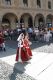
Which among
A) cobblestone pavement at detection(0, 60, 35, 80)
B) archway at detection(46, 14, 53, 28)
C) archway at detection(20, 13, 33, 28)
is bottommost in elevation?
archway at detection(46, 14, 53, 28)

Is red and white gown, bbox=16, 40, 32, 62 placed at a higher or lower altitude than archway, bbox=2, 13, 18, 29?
higher

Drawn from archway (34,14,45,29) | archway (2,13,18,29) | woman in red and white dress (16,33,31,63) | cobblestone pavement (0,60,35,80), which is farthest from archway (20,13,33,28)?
cobblestone pavement (0,60,35,80)

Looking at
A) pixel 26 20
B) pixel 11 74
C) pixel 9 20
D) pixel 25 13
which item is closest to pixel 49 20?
pixel 26 20

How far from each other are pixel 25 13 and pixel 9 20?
2.91 m

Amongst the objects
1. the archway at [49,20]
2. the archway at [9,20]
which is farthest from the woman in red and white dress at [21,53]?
the archway at [49,20]

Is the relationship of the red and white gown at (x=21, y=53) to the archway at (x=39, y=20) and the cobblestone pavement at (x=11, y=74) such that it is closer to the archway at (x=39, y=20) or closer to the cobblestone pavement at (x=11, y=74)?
the cobblestone pavement at (x=11, y=74)

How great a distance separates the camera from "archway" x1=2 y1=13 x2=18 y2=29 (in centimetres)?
3059

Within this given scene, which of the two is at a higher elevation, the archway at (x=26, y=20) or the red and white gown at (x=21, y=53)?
the red and white gown at (x=21, y=53)

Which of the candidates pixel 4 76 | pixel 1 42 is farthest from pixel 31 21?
pixel 4 76

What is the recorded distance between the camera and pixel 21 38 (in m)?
9.92

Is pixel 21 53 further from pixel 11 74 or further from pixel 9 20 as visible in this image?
pixel 9 20

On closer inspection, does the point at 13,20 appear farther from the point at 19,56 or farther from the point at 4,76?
the point at 4,76

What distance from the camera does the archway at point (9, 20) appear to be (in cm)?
3059

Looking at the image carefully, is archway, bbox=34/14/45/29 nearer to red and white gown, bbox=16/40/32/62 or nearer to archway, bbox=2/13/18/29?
archway, bbox=2/13/18/29
